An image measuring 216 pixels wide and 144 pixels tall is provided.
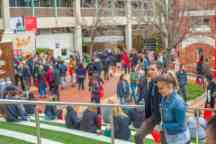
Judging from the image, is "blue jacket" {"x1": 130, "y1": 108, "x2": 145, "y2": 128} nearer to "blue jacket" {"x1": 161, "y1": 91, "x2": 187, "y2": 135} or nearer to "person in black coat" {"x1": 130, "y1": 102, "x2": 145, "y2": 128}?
"person in black coat" {"x1": 130, "y1": 102, "x2": 145, "y2": 128}

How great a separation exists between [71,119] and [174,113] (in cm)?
323

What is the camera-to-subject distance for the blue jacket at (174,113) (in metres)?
5.60

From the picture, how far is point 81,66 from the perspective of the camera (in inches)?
1077

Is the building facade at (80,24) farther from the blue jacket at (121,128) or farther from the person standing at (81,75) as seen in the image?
the blue jacket at (121,128)

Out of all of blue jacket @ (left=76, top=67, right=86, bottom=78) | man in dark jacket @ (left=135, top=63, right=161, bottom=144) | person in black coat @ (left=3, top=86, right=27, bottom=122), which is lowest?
blue jacket @ (left=76, top=67, right=86, bottom=78)

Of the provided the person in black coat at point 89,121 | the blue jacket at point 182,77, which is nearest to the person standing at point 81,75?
the blue jacket at point 182,77

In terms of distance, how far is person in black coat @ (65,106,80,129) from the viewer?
830 centimetres

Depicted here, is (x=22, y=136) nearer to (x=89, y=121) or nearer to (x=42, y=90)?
(x=89, y=121)

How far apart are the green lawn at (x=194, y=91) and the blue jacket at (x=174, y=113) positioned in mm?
20534

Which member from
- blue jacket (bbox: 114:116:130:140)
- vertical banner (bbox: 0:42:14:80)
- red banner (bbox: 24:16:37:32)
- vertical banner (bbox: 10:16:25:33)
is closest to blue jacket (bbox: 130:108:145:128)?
blue jacket (bbox: 114:116:130:140)

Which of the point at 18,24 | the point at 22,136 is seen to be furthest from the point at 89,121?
the point at 18,24

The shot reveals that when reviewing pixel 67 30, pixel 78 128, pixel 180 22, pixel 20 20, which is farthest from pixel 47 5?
pixel 78 128

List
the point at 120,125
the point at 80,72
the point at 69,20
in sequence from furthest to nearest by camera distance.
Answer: the point at 69,20 < the point at 80,72 < the point at 120,125

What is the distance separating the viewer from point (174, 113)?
222 inches
